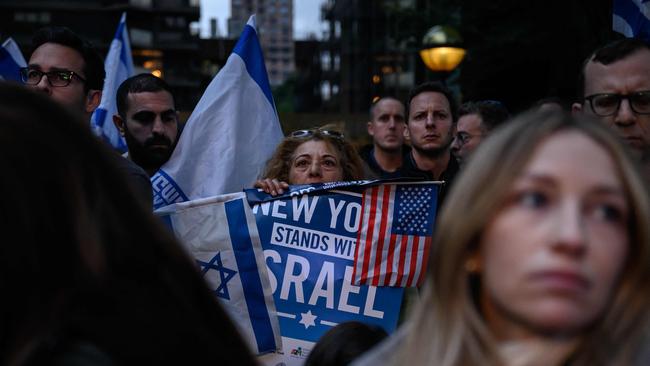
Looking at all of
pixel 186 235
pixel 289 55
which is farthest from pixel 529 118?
pixel 289 55

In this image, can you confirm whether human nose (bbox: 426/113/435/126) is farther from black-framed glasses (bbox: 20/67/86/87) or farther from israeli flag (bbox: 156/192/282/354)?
black-framed glasses (bbox: 20/67/86/87)

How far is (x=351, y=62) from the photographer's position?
69.6m

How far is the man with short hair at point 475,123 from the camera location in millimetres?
6250

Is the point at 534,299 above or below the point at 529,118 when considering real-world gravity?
below

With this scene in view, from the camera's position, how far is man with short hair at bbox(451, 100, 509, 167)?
6.25 metres

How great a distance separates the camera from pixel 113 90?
7590mm

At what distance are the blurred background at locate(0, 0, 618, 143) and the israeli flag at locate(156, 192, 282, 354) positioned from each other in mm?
3398

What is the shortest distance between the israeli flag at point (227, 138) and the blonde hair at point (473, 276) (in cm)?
330

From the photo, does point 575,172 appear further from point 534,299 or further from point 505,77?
point 505,77

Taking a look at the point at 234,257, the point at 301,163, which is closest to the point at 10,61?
the point at 301,163

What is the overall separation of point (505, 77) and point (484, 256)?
1733 cm

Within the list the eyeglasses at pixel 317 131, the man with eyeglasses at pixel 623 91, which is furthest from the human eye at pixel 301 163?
the man with eyeglasses at pixel 623 91

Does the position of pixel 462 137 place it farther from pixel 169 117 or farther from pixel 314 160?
pixel 169 117

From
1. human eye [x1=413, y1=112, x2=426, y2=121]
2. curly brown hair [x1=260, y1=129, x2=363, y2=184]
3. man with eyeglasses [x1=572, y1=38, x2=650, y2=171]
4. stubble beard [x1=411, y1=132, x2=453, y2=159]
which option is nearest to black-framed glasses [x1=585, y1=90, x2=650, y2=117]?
man with eyeglasses [x1=572, y1=38, x2=650, y2=171]
